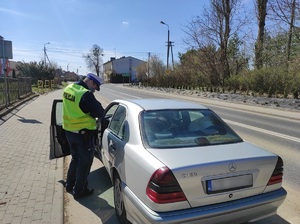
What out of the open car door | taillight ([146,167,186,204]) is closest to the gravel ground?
the open car door

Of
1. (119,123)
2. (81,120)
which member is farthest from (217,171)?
(81,120)

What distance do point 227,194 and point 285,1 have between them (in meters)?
17.8

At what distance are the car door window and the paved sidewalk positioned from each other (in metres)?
1.23

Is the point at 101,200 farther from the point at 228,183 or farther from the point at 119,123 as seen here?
the point at 228,183

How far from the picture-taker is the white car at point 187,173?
2.61 metres

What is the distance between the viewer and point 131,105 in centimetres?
397

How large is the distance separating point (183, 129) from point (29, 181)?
290 centimetres

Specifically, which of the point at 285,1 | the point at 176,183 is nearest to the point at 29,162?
the point at 176,183

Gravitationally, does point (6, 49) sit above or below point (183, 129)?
above

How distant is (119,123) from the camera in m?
3.96

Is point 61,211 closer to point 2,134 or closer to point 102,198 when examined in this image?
point 102,198

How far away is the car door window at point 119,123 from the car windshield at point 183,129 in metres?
0.37

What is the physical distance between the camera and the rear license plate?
2707 millimetres

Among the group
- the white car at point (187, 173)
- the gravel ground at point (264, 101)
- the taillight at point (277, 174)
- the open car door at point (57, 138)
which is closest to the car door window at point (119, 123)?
the white car at point (187, 173)
